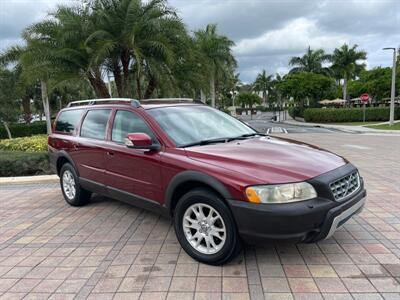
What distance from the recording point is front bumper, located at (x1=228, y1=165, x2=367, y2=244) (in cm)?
316

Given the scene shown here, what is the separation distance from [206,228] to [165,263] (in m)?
0.58

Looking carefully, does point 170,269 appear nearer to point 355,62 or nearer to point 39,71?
point 39,71

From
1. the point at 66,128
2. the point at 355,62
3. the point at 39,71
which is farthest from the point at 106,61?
the point at 355,62

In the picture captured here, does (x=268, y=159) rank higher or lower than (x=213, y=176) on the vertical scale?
higher

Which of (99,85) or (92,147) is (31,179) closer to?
(92,147)

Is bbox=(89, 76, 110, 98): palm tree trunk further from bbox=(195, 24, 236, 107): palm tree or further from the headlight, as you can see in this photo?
bbox=(195, 24, 236, 107): palm tree

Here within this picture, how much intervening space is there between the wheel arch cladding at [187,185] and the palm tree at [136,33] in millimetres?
8667

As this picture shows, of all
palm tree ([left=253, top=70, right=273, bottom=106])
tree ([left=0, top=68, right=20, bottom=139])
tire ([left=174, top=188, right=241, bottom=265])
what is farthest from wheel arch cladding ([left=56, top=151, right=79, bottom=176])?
palm tree ([left=253, top=70, right=273, bottom=106])

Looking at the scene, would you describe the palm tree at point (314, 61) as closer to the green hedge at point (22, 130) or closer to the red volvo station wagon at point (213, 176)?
the green hedge at point (22, 130)

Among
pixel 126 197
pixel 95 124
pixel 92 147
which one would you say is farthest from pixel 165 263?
pixel 95 124

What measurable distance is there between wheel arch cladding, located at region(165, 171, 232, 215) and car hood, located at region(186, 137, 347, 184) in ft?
0.56

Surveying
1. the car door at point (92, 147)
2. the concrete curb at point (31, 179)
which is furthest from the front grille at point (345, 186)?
the concrete curb at point (31, 179)

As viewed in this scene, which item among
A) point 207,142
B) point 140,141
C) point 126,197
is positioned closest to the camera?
point 140,141

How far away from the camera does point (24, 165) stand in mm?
8523
